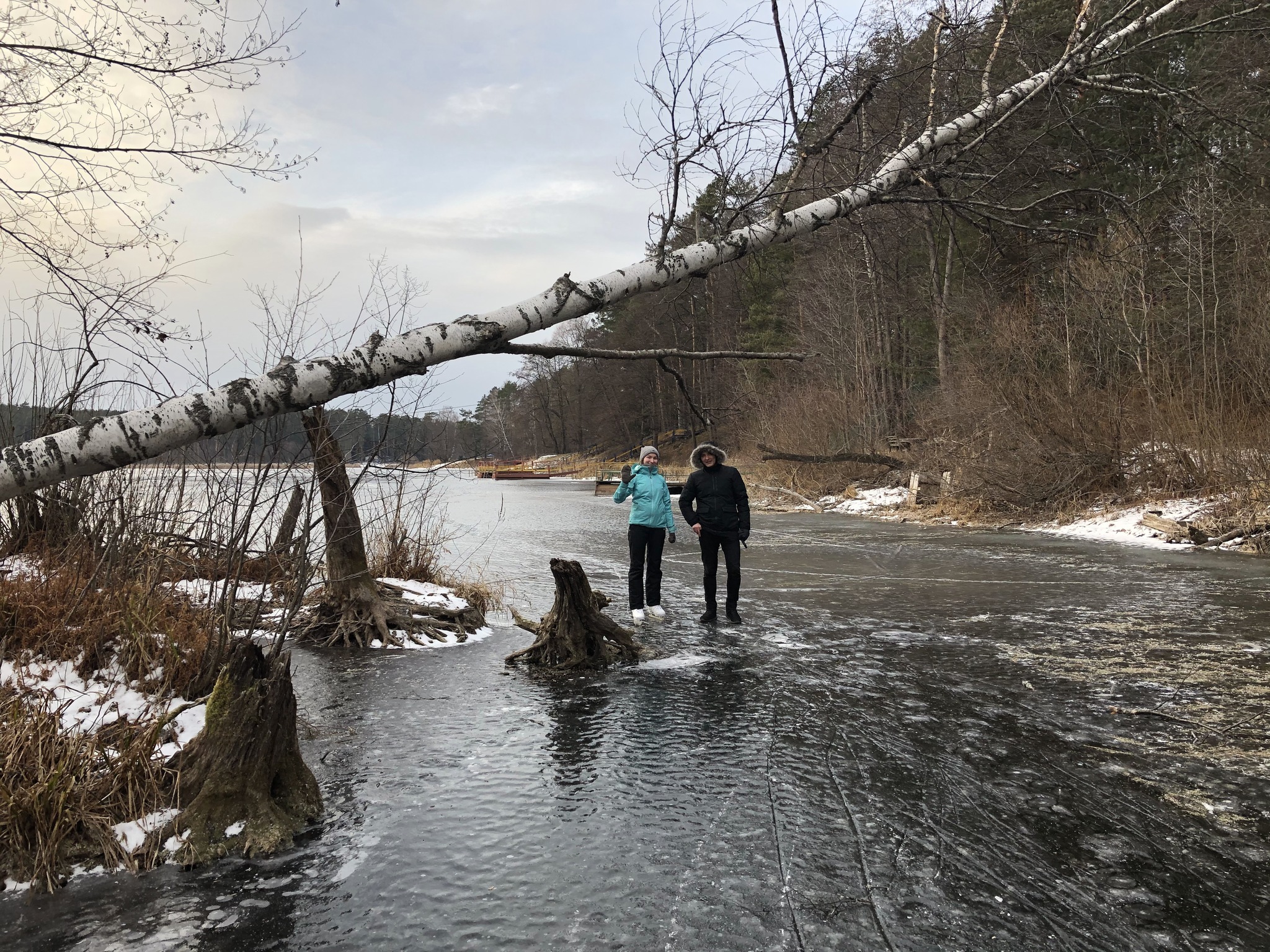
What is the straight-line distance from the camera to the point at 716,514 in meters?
9.15

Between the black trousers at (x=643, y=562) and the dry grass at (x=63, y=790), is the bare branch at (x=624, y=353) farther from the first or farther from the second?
the black trousers at (x=643, y=562)

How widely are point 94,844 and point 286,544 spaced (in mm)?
1998

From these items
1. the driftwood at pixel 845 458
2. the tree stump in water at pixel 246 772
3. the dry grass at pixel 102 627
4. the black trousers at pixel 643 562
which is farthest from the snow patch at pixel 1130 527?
the dry grass at pixel 102 627

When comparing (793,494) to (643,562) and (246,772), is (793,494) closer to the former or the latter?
(643,562)

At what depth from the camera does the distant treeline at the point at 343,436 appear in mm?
5160

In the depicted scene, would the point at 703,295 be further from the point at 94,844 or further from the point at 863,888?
the point at 94,844

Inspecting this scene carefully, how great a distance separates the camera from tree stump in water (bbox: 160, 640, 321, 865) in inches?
156

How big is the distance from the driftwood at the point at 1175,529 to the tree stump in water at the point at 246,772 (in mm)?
15643

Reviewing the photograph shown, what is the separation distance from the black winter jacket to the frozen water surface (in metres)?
1.42

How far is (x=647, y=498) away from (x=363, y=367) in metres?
6.28

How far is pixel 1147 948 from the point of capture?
2955 millimetres

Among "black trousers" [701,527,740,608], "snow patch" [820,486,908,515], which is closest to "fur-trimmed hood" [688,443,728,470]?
"black trousers" [701,527,740,608]

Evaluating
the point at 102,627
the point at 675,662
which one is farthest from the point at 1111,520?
the point at 102,627

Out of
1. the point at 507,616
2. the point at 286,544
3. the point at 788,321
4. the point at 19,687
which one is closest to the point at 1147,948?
the point at 286,544
